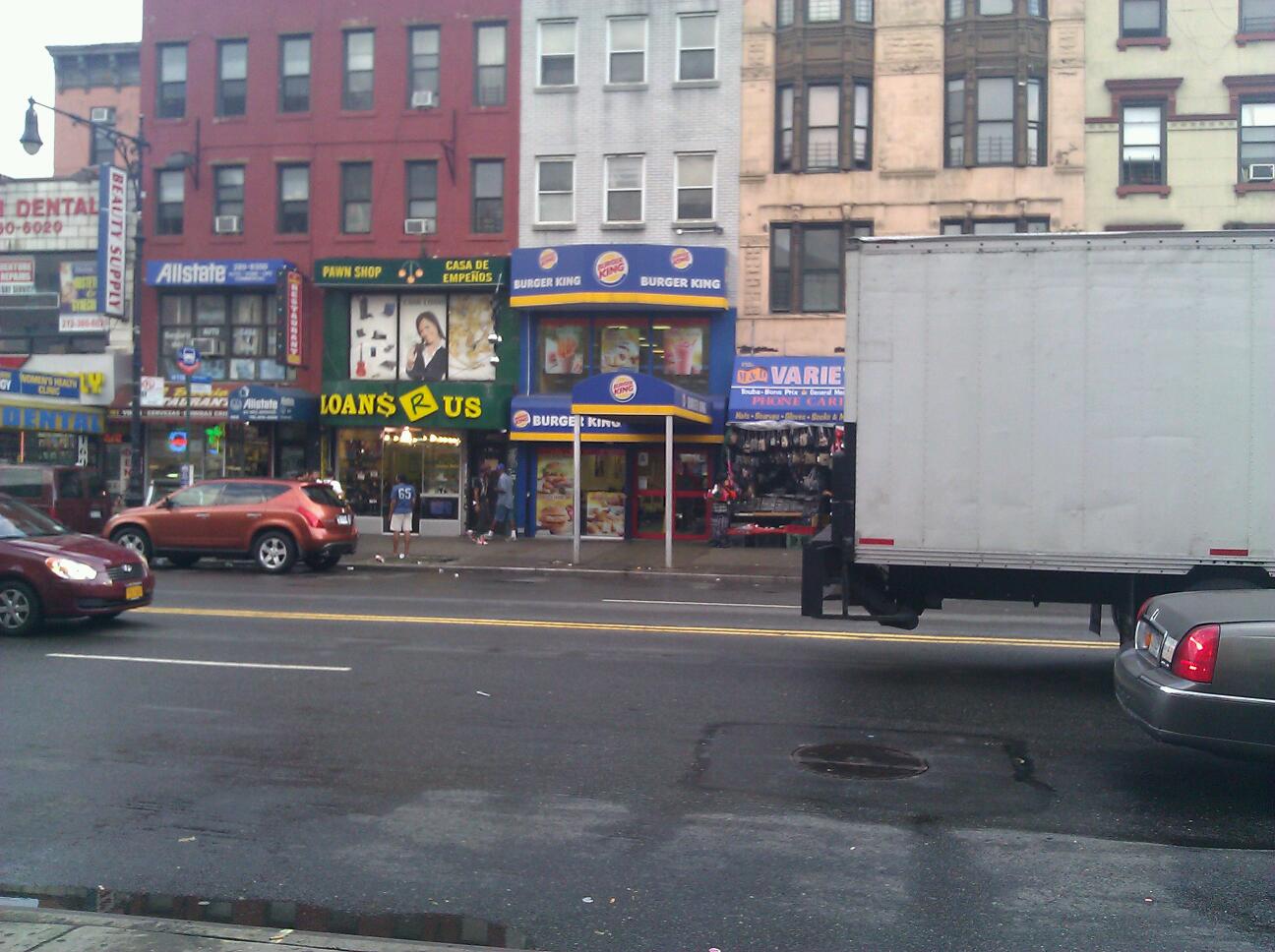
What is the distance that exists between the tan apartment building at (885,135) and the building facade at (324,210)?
19.9 feet

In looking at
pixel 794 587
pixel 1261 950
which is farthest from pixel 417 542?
pixel 1261 950

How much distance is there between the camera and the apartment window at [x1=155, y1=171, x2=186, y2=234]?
29.8 meters

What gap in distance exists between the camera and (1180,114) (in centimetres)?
2556

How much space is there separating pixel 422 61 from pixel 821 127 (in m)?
9.86

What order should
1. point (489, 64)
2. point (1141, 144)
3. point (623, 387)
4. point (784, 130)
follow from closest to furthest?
point (623, 387) → point (1141, 144) → point (784, 130) → point (489, 64)

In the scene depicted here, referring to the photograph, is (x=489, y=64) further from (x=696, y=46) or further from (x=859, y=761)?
(x=859, y=761)

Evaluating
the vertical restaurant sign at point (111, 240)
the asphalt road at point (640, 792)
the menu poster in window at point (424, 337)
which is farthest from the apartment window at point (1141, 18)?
the vertical restaurant sign at point (111, 240)

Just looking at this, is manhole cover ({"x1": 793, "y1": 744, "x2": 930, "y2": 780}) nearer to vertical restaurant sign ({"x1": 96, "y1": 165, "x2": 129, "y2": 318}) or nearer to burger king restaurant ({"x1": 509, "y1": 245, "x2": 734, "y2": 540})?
burger king restaurant ({"x1": 509, "y1": 245, "x2": 734, "y2": 540})

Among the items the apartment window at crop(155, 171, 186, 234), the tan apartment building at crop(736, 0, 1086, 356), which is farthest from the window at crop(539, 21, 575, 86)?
the apartment window at crop(155, 171, 186, 234)

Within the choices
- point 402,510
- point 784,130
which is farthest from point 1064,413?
point 784,130

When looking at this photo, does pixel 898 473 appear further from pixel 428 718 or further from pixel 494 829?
pixel 494 829

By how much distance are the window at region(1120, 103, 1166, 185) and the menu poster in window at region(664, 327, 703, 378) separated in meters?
9.97

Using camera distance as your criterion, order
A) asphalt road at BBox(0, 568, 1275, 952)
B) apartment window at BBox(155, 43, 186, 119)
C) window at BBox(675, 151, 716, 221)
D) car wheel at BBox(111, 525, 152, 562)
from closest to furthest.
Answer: asphalt road at BBox(0, 568, 1275, 952) < car wheel at BBox(111, 525, 152, 562) < window at BBox(675, 151, 716, 221) < apartment window at BBox(155, 43, 186, 119)

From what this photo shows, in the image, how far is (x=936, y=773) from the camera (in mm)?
7406
